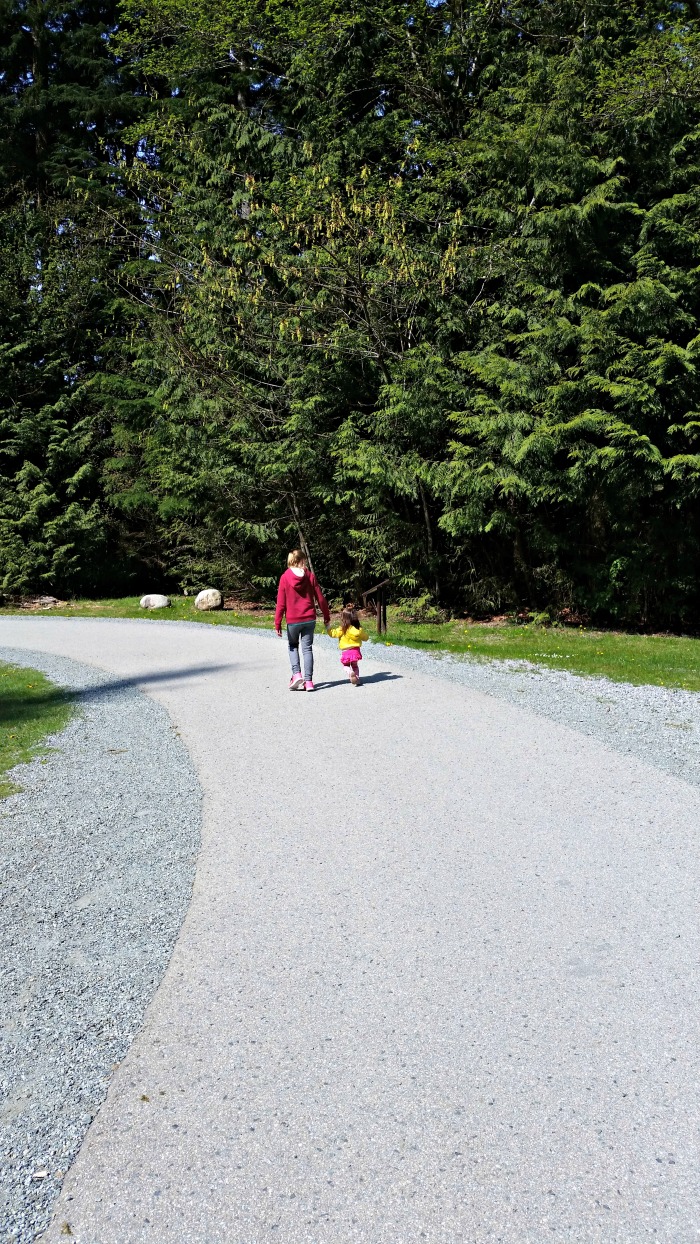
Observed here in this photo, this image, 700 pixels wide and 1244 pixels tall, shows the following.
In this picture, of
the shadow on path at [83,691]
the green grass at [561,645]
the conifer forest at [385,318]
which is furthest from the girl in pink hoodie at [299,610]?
the conifer forest at [385,318]

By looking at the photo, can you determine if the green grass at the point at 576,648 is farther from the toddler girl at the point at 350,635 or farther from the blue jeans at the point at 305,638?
the blue jeans at the point at 305,638

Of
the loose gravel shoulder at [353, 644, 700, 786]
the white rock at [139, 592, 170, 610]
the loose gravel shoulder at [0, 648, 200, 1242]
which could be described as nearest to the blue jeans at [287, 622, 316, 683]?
the loose gravel shoulder at [353, 644, 700, 786]

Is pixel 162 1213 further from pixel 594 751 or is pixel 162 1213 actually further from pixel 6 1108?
pixel 594 751

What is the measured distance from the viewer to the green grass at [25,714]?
7.33 metres

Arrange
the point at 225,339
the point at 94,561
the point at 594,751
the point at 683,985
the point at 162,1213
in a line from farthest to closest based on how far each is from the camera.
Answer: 1. the point at 94,561
2. the point at 225,339
3. the point at 594,751
4. the point at 683,985
5. the point at 162,1213

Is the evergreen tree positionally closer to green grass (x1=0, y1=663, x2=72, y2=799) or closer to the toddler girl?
green grass (x1=0, y1=663, x2=72, y2=799)

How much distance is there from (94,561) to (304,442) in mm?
9092

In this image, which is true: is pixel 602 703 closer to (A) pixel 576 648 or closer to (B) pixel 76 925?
(A) pixel 576 648

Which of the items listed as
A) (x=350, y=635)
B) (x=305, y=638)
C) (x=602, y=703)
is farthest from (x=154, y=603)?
(x=602, y=703)

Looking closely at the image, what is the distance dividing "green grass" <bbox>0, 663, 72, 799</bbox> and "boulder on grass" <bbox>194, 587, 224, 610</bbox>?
9744 millimetres

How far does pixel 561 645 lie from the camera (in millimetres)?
14156

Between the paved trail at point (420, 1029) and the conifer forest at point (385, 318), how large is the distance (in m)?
11.1

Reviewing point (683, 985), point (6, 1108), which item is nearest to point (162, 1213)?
point (6, 1108)

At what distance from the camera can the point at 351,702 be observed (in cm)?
908
